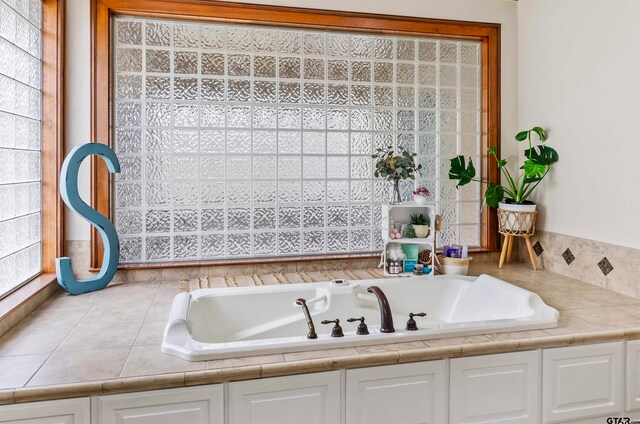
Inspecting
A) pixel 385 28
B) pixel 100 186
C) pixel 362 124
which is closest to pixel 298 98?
pixel 362 124

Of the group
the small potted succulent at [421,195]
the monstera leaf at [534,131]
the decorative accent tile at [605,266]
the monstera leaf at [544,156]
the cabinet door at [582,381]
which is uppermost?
the monstera leaf at [534,131]

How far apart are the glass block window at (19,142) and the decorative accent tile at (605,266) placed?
2867 mm

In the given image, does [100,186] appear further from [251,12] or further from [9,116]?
[251,12]

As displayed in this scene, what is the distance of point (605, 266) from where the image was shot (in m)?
2.35

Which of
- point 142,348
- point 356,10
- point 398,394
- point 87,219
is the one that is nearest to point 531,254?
point 398,394

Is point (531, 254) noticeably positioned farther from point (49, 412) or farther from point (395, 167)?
point (49, 412)

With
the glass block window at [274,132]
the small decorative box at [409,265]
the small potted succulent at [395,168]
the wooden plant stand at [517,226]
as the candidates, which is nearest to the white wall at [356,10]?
the glass block window at [274,132]

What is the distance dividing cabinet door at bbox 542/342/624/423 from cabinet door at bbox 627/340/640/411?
0.12ft

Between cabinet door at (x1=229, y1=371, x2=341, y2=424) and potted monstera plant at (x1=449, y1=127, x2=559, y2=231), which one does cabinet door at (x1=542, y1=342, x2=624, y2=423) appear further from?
potted monstera plant at (x1=449, y1=127, x2=559, y2=231)

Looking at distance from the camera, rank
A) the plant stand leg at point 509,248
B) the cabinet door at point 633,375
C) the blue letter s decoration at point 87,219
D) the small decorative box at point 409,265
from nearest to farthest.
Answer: the cabinet door at point 633,375 → the blue letter s decoration at point 87,219 → the small decorative box at point 409,265 → the plant stand leg at point 509,248

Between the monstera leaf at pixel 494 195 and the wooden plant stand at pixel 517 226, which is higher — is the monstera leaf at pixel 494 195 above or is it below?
above

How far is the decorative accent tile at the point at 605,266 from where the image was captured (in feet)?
7.63

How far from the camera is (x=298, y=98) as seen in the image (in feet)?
8.99

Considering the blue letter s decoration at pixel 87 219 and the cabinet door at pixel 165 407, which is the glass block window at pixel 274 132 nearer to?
the blue letter s decoration at pixel 87 219
